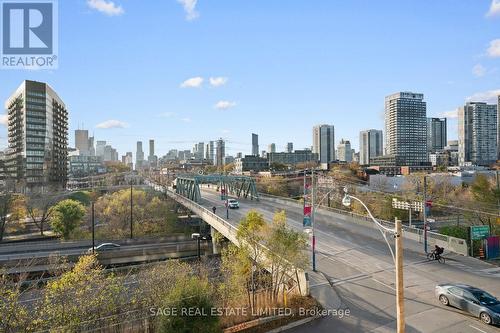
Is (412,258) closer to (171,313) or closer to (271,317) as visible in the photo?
(271,317)

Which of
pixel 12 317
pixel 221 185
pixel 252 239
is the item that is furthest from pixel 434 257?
pixel 221 185

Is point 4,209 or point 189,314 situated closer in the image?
point 189,314

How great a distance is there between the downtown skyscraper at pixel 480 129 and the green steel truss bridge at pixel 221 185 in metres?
158

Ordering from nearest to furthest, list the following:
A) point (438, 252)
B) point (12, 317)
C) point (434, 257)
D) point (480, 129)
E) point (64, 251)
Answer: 1. point (12, 317)
2. point (438, 252)
3. point (434, 257)
4. point (64, 251)
5. point (480, 129)

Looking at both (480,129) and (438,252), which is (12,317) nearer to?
(438,252)

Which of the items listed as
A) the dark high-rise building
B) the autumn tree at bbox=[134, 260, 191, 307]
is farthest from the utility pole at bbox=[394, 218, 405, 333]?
the dark high-rise building

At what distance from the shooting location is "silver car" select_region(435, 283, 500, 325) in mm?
16641

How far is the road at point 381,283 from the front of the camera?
677 inches

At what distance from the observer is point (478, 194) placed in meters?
48.3

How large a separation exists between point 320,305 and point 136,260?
32.5 m

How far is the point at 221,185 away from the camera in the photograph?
253 feet

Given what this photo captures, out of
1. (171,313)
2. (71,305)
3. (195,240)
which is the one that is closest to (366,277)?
(171,313)

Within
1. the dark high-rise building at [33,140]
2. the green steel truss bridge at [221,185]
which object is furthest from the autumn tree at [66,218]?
the dark high-rise building at [33,140]

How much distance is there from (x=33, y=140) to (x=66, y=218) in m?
55.1
